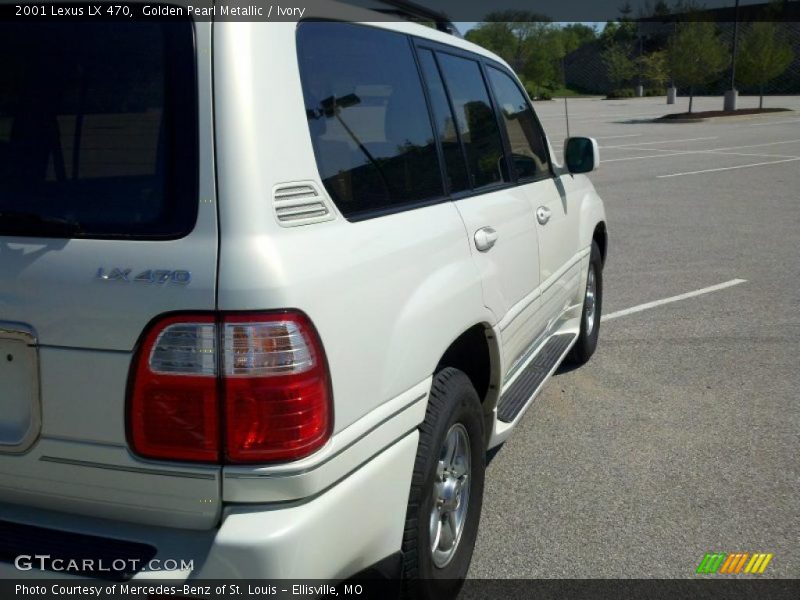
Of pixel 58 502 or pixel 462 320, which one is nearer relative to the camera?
pixel 58 502

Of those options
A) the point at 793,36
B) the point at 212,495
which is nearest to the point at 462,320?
the point at 212,495

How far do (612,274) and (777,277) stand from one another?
4.95ft

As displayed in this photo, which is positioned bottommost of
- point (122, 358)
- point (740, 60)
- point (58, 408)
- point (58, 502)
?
point (58, 502)

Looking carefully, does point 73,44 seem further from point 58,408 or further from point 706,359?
point 706,359

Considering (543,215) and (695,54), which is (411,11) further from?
(695,54)

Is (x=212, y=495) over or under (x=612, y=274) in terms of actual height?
over

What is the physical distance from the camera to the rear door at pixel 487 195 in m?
3.15

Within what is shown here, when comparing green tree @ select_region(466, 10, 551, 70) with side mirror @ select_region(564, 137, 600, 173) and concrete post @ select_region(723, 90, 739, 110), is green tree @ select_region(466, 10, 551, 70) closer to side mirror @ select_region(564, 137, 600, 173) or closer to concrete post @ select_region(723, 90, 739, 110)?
side mirror @ select_region(564, 137, 600, 173)

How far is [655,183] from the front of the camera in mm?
15492

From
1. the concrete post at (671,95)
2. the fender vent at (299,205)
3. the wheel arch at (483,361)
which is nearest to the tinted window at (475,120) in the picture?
the wheel arch at (483,361)

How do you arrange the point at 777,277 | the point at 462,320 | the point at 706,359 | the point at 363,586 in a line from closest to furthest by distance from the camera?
1. the point at 363,586
2. the point at 462,320
3. the point at 706,359
4. the point at 777,277

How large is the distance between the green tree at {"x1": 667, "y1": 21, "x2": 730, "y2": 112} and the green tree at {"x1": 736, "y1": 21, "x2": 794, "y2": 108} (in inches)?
48.1

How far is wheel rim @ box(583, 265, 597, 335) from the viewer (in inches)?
219

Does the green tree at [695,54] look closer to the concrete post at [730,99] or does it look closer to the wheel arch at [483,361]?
the concrete post at [730,99]
